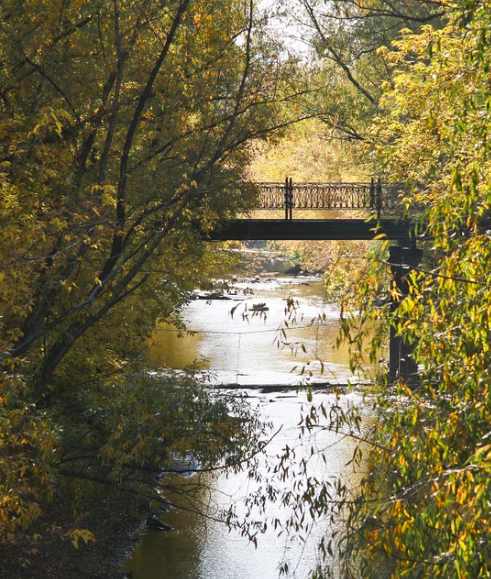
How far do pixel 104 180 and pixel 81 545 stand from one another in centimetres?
487

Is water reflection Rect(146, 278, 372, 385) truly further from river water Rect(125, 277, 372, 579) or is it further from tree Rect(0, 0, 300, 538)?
tree Rect(0, 0, 300, 538)

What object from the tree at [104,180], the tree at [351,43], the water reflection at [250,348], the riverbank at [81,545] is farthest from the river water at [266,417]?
the tree at [351,43]

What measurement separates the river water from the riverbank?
304mm

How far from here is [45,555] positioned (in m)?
9.30

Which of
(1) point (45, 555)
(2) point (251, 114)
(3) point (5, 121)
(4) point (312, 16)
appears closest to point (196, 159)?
(2) point (251, 114)

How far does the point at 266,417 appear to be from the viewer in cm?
1094

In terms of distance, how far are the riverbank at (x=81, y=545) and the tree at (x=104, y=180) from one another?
0.61 m

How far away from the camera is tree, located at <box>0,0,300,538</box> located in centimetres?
802

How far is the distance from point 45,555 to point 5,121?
5.06 meters

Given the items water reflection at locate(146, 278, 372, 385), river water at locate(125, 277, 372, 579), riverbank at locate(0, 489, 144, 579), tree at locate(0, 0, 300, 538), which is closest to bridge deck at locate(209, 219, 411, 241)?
water reflection at locate(146, 278, 372, 385)

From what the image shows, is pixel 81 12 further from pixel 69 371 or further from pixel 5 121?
pixel 69 371

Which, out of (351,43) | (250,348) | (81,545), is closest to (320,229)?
(351,43)

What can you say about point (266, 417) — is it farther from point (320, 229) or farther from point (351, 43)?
point (351, 43)

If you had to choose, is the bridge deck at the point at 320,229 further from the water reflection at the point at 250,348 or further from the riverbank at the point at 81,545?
the riverbank at the point at 81,545
